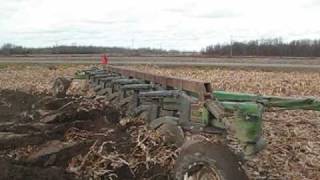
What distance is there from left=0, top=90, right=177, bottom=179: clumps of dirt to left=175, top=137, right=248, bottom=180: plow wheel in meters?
0.84

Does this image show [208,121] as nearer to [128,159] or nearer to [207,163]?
[207,163]

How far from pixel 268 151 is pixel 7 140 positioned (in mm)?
3960

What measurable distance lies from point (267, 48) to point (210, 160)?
7066cm

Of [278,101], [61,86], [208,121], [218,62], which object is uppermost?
[278,101]

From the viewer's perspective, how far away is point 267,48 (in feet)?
247

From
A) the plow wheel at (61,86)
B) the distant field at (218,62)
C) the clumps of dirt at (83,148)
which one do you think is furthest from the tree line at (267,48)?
the clumps of dirt at (83,148)

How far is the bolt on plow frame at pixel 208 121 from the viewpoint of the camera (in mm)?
6109

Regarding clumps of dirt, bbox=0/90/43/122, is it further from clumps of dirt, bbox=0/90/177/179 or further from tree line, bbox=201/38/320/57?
tree line, bbox=201/38/320/57

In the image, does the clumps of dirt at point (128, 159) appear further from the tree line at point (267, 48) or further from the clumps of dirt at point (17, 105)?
the tree line at point (267, 48)

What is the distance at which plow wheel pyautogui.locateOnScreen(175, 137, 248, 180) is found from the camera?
19.4 ft

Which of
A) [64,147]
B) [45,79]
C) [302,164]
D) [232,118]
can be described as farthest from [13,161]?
[45,79]

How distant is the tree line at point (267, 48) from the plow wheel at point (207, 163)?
219ft

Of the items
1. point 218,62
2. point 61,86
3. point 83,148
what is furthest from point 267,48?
point 83,148

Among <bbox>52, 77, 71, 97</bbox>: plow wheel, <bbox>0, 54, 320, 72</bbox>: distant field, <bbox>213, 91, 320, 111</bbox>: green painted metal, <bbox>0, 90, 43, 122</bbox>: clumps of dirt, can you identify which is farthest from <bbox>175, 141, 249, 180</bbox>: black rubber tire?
<bbox>0, 54, 320, 72</bbox>: distant field
